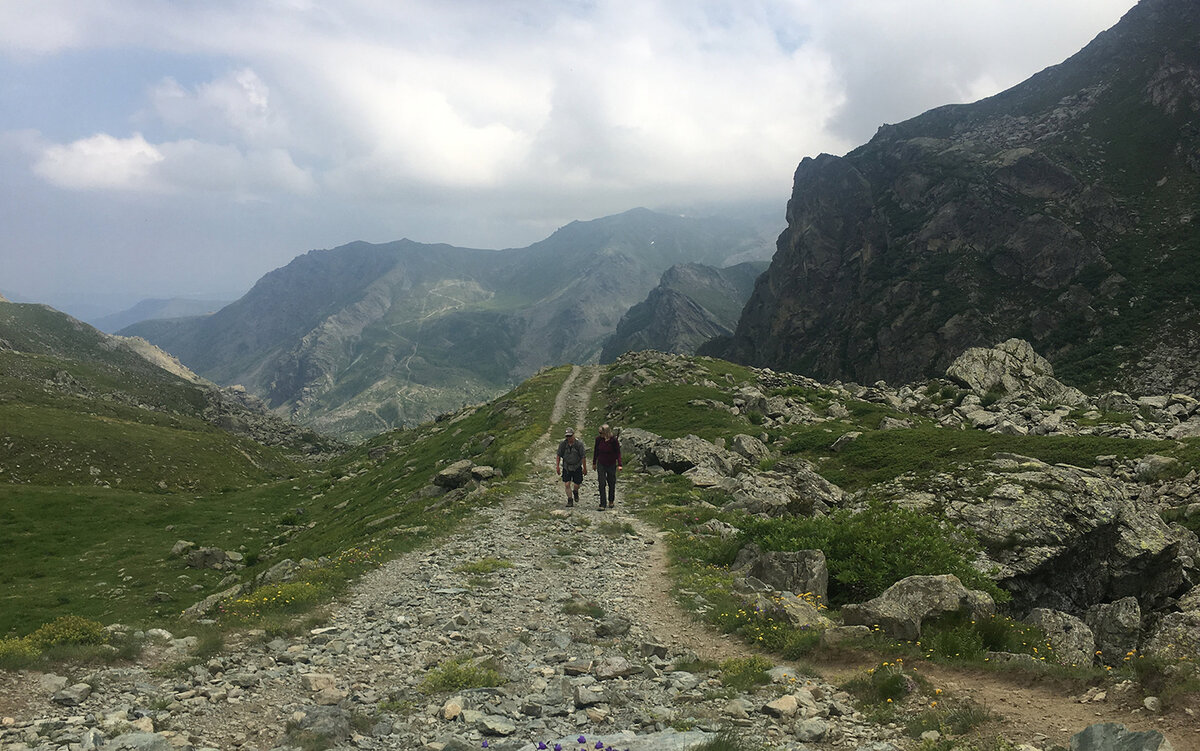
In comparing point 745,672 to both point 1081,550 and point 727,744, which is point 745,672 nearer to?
point 727,744

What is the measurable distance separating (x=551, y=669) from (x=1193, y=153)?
25660 cm

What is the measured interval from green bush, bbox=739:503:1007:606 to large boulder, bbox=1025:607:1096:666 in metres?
0.95

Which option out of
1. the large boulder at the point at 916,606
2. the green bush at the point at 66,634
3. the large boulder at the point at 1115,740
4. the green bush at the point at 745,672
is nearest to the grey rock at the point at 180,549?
the green bush at the point at 66,634

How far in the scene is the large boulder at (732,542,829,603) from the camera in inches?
669

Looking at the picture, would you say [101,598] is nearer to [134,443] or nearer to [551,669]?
[551,669]

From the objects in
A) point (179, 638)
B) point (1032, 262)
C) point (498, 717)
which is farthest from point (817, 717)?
point (1032, 262)

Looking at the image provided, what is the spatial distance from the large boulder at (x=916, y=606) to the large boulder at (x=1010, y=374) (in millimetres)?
64224

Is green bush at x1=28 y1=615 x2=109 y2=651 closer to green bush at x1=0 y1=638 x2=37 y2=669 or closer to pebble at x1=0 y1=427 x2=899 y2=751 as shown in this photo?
green bush at x1=0 y1=638 x2=37 y2=669

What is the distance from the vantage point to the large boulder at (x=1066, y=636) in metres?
12.9

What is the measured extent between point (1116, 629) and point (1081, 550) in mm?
4335

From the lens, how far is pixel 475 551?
2298 cm

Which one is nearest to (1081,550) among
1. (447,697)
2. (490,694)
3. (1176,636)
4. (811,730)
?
(1176,636)

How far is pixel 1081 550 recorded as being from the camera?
63.5ft

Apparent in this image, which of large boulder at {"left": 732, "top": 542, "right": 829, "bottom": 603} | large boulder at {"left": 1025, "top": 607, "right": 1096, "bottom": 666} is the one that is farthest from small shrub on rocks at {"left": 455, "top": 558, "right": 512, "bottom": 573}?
large boulder at {"left": 1025, "top": 607, "right": 1096, "bottom": 666}
